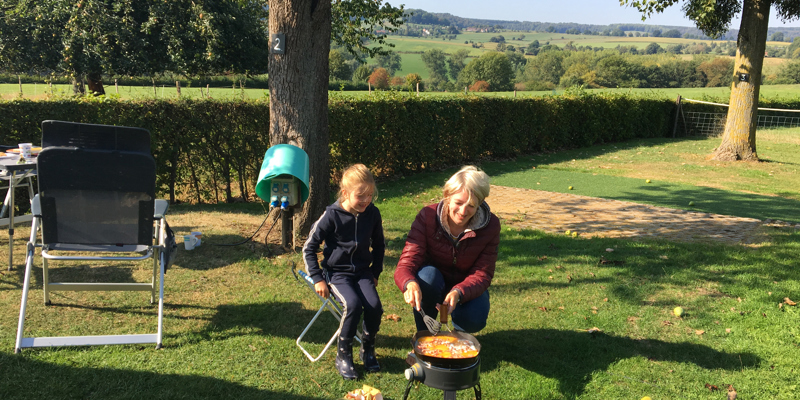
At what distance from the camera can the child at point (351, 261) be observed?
3.42 m

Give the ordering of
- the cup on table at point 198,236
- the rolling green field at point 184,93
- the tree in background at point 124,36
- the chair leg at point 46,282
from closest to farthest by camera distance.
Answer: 1. the chair leg at point 46,282
2. the cup on table at point 198,236
3. the rolling green field at point 184,93
4. the tree in background at point 124,36

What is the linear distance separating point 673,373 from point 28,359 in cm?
426

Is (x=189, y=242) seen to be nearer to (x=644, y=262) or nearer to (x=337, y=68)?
(x=644, y=262)

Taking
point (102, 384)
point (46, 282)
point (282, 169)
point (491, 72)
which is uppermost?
point (491, 72)

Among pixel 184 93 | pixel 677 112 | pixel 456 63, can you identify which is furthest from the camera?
pixel 456 63

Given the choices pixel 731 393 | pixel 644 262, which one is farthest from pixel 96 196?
pixel 644 262

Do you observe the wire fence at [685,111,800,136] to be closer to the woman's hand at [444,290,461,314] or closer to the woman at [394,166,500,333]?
the woman at [394,166,500,333]

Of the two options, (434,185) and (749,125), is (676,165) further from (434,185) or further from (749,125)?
(434,185)

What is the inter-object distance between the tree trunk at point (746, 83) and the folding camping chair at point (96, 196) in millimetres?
15709

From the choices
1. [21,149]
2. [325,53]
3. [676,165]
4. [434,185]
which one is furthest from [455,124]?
[21,149]

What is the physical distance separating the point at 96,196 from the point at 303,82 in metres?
2.55

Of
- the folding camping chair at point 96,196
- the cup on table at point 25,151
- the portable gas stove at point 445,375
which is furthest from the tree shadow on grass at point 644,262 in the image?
the cup on table at point 25,151

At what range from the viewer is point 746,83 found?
48.0 feet

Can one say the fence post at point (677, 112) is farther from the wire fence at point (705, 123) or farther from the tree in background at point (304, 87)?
the tree in background at point (304, 87)
